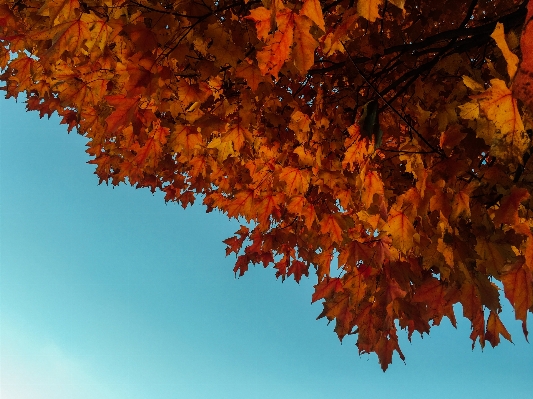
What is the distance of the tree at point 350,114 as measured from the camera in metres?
1.60

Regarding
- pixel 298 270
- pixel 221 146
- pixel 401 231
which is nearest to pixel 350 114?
pixel 221 146

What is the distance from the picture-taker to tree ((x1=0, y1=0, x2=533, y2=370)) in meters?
1.60

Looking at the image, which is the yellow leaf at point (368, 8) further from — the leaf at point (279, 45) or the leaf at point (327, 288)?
the leaf at point (327, 288)

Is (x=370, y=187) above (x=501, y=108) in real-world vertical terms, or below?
above

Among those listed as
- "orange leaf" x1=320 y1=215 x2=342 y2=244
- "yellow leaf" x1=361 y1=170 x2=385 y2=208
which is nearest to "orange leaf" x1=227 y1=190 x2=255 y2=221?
"orange leaf" x1=320 y1=215 x2=342 y2=244

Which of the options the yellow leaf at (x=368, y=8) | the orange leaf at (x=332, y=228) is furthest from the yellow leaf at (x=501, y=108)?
the orange leaf at (x=332, y=228)

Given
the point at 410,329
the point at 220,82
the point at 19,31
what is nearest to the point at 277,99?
the point at 220,82

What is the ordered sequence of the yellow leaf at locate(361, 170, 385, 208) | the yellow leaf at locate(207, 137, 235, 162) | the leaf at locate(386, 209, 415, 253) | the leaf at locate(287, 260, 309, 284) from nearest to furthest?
1. the leaf at locate(386, 209, 415, 253)
2. the yellow leaf at locate(361, 170, 385, 208)
3. the yellow leaf at locate(207, 137, 235, 162)
4. the leaf at locate(287, 260, 309, 284)

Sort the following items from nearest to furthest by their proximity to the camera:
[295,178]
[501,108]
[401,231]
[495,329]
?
[501,108] → [401,231] → [495,329] → [295,178]

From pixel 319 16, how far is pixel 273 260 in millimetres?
3690

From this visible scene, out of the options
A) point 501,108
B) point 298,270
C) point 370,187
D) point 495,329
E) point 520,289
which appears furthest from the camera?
point 298,270

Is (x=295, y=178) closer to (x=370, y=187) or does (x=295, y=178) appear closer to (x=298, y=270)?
(x=370, y=187)

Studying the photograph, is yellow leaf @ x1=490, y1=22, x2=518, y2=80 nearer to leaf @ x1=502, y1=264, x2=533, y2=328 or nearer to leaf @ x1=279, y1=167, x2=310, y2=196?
leaf @ x1=502, y1=264, x2=533, y2=328

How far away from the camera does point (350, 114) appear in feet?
10.4
